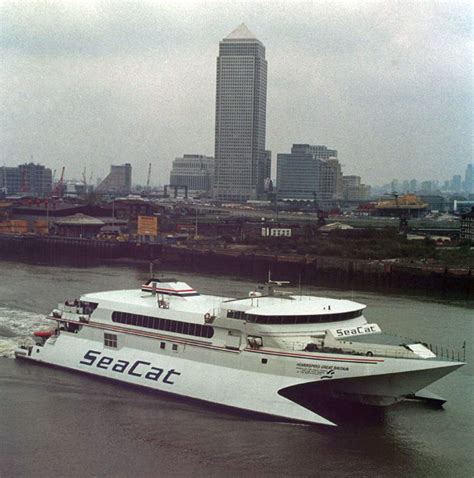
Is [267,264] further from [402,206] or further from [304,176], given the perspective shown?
[304,176]

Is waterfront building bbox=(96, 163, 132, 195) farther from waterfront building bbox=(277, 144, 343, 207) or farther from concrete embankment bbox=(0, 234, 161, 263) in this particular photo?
concrete embankment bbox=(0, 234, 161, 263)

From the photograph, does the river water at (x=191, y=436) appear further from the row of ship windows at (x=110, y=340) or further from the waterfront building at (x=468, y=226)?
the waterfront building at (x=468, y=226)

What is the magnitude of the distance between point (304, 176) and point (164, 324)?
73.0 m

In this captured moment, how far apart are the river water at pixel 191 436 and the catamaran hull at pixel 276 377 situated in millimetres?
162

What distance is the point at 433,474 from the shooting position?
7664mm

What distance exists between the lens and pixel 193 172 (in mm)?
97062

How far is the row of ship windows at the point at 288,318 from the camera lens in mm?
9008

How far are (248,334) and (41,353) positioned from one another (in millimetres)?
3727

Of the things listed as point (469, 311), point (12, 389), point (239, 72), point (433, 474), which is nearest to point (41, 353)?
point (12, 389)

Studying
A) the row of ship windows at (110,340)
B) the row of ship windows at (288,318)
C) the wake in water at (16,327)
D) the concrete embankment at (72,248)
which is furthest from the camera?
the concrete embankment at (72,248)

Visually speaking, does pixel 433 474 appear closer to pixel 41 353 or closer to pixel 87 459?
pixel 87 459

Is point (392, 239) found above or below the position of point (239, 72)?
below

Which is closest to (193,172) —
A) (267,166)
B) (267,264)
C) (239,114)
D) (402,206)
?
(267,166)

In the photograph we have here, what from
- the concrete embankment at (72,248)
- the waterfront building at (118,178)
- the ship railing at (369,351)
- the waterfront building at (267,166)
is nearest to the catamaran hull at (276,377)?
the ship railing at (369,351)
